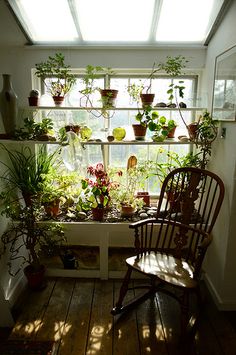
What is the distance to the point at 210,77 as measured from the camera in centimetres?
238

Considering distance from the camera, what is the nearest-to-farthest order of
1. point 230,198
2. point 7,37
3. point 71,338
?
1. point 71,338
2. point 230,198
3. point 7,37

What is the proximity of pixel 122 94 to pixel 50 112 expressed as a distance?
75 cm

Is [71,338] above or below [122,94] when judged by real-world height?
below

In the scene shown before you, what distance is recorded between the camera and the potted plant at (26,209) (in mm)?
2205

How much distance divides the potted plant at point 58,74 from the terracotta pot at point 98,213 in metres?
1.02

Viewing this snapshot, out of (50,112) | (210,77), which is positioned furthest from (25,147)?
(210,77)

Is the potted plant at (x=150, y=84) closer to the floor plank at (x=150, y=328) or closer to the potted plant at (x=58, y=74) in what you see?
the potted plant at (x=58, y=74)

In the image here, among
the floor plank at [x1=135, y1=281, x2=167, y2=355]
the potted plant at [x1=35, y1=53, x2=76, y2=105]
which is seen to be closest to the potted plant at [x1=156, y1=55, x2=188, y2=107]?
the potted plant at [x1=35, y1=53, x2=76, y2=105]

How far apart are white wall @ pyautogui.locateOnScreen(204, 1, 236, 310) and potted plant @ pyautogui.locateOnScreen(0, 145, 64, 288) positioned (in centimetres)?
130

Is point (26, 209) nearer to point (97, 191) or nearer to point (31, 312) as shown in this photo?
point (97, 191)

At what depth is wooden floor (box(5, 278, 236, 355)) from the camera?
69.6 inches

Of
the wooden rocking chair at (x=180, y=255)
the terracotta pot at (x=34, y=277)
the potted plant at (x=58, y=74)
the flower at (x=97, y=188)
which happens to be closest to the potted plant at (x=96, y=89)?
the potted plant at (x=58, y=74)

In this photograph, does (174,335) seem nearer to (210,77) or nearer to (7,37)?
(210,77)

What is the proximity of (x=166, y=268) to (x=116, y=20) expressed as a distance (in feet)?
6.73
